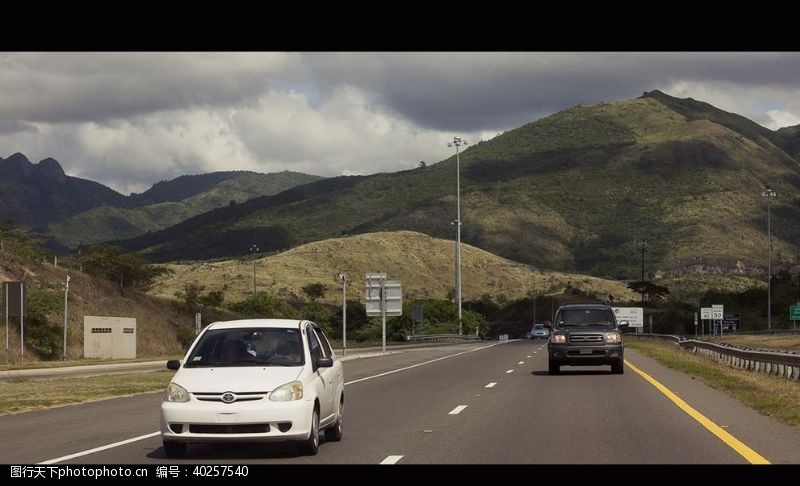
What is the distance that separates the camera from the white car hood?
1366cm

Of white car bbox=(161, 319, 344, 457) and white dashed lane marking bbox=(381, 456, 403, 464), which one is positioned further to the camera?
white car bbox=(161, 319, 344, 457)

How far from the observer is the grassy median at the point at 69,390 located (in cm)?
2398

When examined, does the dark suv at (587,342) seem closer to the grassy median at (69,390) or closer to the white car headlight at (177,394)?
the grassy median at (69,390)

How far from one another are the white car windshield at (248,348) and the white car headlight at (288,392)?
27.0 inches

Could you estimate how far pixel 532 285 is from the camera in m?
174

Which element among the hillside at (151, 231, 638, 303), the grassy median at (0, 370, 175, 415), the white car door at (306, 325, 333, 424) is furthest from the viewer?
the hillside at (151, 231, 638, 303)

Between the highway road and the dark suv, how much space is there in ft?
13.9

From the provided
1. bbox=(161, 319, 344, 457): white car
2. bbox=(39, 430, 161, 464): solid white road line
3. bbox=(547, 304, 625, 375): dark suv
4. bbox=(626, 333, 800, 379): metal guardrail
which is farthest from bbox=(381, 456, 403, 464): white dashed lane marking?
bbox=(547, 304, 625, 375): dark suv

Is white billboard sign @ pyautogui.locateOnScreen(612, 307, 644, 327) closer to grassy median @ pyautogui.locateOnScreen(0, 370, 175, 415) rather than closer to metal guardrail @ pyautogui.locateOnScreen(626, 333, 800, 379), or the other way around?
metal guardrail @ pyautogui.locateOnScreen(626, 333, 800, 379)
